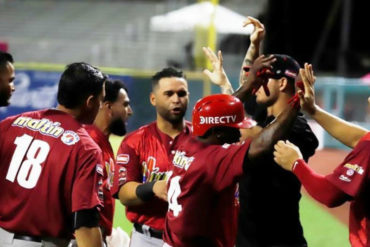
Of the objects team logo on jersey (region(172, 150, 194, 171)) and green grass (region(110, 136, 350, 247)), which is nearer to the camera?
team logo on jersey (region(172, 150, 194, 171))

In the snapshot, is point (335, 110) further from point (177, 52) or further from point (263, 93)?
point (263, 93)

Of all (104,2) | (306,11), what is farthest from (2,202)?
(306,11)

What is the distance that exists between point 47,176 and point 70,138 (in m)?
0.26

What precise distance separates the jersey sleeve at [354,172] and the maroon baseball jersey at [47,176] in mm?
1383

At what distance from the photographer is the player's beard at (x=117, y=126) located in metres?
6.08

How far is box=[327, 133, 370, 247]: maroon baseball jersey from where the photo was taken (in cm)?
373

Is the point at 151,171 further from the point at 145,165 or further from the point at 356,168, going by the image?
the point at 356,168

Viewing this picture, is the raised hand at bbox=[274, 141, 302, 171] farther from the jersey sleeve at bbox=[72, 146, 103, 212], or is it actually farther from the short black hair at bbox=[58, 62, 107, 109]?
the short black hair at bbox=[58, 62, 107, 109]

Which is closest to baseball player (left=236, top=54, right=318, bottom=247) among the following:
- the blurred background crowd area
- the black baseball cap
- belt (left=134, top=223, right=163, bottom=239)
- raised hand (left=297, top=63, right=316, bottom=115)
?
the black baseball cap

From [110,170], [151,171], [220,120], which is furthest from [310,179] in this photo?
[110,170]

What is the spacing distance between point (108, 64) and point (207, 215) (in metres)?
18.7

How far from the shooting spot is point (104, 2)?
1046 inches

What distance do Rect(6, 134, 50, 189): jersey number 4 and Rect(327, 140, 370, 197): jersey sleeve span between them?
1.68 meters

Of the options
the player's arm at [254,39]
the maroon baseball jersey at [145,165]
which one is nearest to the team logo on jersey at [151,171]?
the maroon baseball jersey at [145,165]
